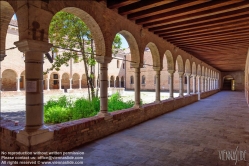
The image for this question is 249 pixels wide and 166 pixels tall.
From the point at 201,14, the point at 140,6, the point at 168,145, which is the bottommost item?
the point at 168,145

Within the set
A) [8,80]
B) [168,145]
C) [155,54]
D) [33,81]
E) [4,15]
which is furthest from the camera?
[8,80]

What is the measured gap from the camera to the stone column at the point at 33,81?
3055 mm

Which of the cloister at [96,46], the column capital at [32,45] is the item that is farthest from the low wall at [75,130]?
the column capital at [32,45]

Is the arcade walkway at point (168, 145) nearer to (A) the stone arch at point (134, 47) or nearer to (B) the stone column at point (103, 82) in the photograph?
(B) the stone column at point (103, 82)

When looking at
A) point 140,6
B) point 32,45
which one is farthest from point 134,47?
point 32,45

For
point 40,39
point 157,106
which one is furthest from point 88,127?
point 157,106

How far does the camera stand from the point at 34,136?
2990 mm

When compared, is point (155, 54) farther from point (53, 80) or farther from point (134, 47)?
point (53, 80)

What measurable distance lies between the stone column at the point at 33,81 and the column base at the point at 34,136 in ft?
0.25

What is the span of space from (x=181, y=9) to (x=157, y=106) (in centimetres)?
400

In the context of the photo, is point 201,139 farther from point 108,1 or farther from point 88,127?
point 108,1

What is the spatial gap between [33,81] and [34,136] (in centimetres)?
96

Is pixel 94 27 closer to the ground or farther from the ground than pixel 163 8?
closer to the ground

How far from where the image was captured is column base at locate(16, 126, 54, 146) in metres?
2.94
